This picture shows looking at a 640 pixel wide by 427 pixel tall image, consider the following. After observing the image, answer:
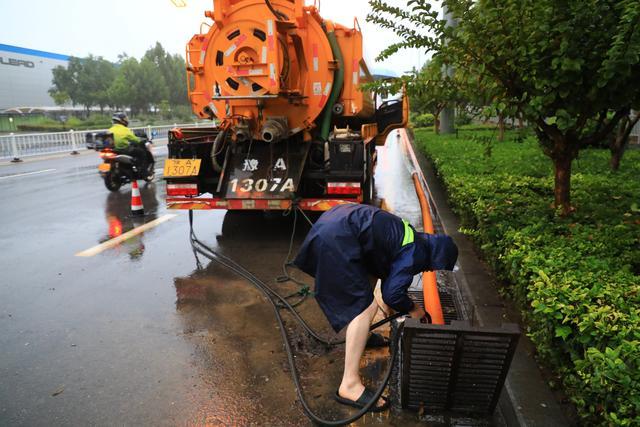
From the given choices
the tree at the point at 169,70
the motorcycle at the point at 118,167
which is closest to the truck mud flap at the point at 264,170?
the motorcycle at the point at 118,167

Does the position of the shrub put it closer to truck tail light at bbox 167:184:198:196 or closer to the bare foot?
truck tail light at bbox 167:184:198:196

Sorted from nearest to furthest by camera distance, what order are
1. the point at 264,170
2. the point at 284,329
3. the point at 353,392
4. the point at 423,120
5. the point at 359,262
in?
the point at 359,262
the point at 353,392
the point at 284,329
the point at 264,170
the point at 423,120

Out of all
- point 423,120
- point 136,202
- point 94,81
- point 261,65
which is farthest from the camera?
point 94,81

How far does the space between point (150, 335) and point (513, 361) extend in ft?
8.62

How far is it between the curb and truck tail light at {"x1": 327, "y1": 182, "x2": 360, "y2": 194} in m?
1.33

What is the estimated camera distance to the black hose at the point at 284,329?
2535 mm

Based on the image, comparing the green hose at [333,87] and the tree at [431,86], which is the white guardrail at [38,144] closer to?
the green hose at [333,87]

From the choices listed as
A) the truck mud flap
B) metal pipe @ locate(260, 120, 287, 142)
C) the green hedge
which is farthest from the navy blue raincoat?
metal pipe @ locate(260, 120, 287, 142)

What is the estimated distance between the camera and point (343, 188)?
5.66 metres

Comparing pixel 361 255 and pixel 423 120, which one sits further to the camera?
pixel 423 120

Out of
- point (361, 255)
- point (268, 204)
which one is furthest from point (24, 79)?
point (361, 255)

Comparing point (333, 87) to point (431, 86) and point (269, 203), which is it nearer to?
point (269, 203)

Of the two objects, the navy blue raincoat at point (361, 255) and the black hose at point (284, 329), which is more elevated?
the navy blue raincoat at point (361, 255)

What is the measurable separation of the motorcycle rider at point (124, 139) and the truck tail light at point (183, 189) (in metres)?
4.01
